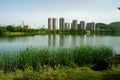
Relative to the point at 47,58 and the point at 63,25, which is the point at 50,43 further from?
the point at 63,25

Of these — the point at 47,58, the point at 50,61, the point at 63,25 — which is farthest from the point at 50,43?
the point at 63,25

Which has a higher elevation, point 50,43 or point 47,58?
point 47,58

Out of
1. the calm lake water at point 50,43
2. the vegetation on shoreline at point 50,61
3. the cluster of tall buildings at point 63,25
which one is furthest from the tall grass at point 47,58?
the cluster of tall buildings at point 63,25

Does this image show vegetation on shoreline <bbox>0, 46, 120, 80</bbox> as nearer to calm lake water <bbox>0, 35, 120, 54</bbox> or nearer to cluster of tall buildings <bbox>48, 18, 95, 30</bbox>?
calm lake water <bbox>0, 35, 120, 54</bbox>

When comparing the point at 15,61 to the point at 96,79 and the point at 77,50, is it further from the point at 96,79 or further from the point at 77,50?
the point at 96,79

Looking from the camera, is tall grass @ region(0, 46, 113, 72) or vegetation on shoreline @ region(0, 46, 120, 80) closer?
vegetation on shoreline @ region(0, 46, 120, 80)

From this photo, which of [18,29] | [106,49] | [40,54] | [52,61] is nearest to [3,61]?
[40,54]

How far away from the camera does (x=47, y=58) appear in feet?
42.0

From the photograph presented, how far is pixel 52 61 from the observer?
1299cm

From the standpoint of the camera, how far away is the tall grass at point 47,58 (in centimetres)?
1197

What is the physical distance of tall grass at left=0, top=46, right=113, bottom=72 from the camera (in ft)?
39.3

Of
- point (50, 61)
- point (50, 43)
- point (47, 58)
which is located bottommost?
point (50, 43)

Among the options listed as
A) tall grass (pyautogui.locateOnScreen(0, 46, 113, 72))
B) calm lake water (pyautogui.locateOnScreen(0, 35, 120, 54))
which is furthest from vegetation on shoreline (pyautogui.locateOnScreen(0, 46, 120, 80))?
calm lake water (pyautogui.locateOnScreen(0, 35, 120, 54))

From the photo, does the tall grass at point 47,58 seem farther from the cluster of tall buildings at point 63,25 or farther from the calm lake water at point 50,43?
the cluster of tall buildings at point 63,25
